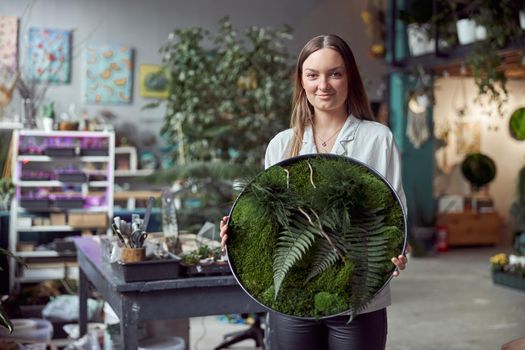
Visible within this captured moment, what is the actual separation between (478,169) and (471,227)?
915mm

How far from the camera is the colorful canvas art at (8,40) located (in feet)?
Result: 25.9

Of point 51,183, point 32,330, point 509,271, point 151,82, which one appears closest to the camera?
point 32,330

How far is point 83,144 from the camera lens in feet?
24.5

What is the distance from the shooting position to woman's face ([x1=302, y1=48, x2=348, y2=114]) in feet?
6.32

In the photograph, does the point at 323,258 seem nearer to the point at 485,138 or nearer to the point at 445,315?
the point at 445,315

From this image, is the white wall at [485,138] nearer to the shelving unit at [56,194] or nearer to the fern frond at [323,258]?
the shelving unit at [56,194]

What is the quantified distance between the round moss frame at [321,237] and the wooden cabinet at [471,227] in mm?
9092

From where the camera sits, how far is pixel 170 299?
2756 millimetres

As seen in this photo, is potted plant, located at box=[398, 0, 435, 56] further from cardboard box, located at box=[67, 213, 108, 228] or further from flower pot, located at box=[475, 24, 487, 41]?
cardboard box, located at box=[67, 213, 108, 228]

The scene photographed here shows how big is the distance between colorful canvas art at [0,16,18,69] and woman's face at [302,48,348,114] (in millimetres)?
6671

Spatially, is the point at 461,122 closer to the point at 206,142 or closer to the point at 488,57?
the point at 488,57

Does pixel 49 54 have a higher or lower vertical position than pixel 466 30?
lower

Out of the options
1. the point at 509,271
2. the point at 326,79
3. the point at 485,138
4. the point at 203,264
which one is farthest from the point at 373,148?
the point at 485,138

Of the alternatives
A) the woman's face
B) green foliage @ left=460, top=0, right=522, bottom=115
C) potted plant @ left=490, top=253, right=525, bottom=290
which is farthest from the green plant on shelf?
green foliage @ left=460, top=0, right=522, bottom=115
